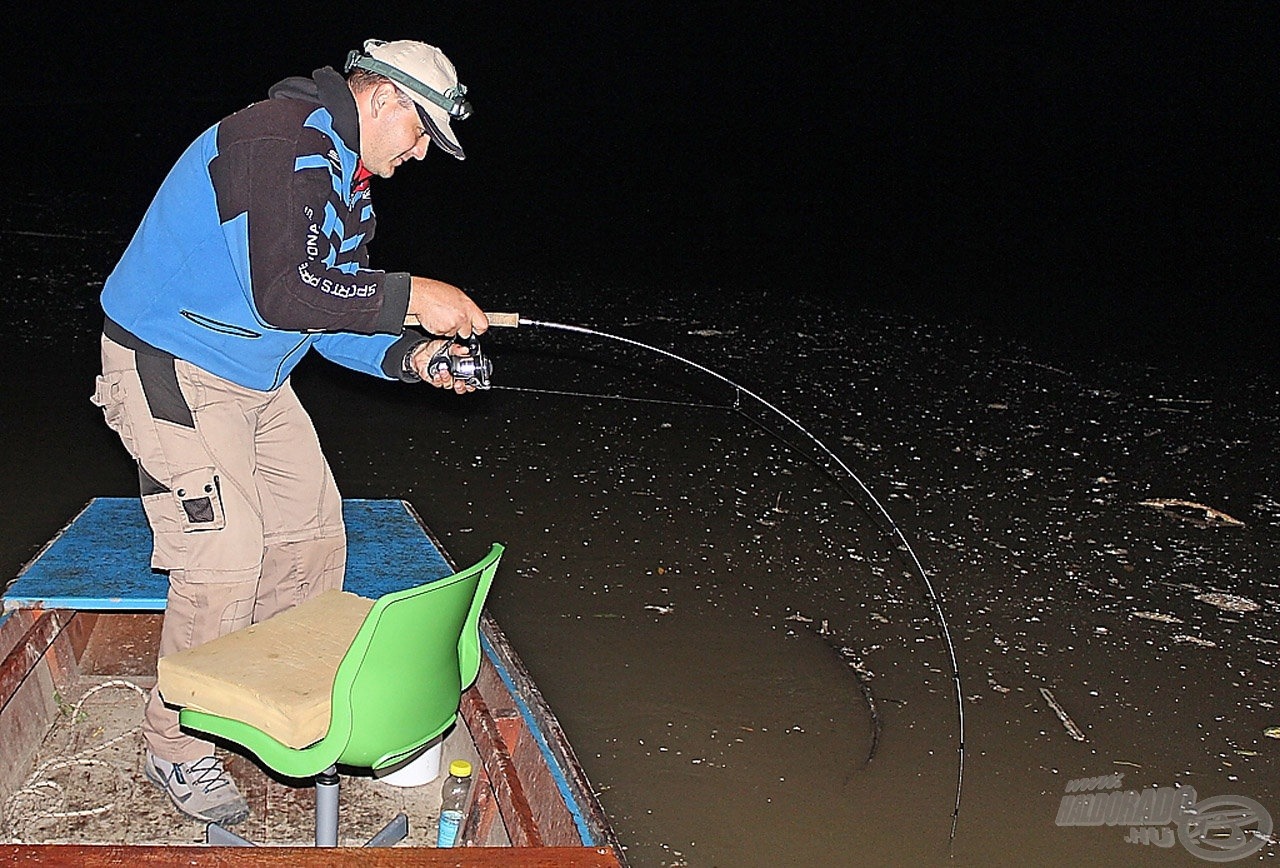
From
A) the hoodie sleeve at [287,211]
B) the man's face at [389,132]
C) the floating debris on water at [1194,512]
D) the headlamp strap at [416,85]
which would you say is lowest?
the floating debris on water at [1194,512]

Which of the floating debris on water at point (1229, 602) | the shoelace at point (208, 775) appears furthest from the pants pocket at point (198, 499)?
the floating debris on water at point (1229, 602)

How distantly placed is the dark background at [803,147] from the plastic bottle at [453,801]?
4.86 m

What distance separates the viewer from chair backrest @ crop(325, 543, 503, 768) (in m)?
1.77

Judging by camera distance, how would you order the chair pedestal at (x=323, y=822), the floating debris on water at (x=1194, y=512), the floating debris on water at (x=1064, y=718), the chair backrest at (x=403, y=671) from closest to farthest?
the chair backrest at (x=403, y=671) → the chair pedestal at (x=323, y=822) → the floating debris on water at (x=1064, y=718) → the floating debris on water at (x=1194, y=512)

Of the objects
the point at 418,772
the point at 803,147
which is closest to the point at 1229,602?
the point at 418,772

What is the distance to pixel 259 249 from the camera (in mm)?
2020

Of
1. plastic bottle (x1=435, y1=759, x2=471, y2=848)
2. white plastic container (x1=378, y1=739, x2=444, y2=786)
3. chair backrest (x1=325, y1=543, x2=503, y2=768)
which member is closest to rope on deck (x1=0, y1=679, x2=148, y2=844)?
white plastic container (x1=378, y1=739, x2=444, y2=786)

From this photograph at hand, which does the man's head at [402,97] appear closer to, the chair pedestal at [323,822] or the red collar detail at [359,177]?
the red collar detail at [359,177]

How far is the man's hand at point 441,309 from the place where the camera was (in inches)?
86.0

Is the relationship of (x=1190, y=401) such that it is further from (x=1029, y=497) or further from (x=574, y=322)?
(x=574, y=322)

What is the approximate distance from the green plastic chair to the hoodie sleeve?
18.1 inches

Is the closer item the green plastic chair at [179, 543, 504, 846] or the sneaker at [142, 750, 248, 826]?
the green plastic chair at [179, 543, 504, 846]

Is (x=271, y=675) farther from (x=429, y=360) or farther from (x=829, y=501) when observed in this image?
(x=829, y=501)

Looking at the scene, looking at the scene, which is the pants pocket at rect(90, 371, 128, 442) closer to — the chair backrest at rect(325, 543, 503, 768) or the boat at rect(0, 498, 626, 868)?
the boat at rect(0, 498, 626, 868)
